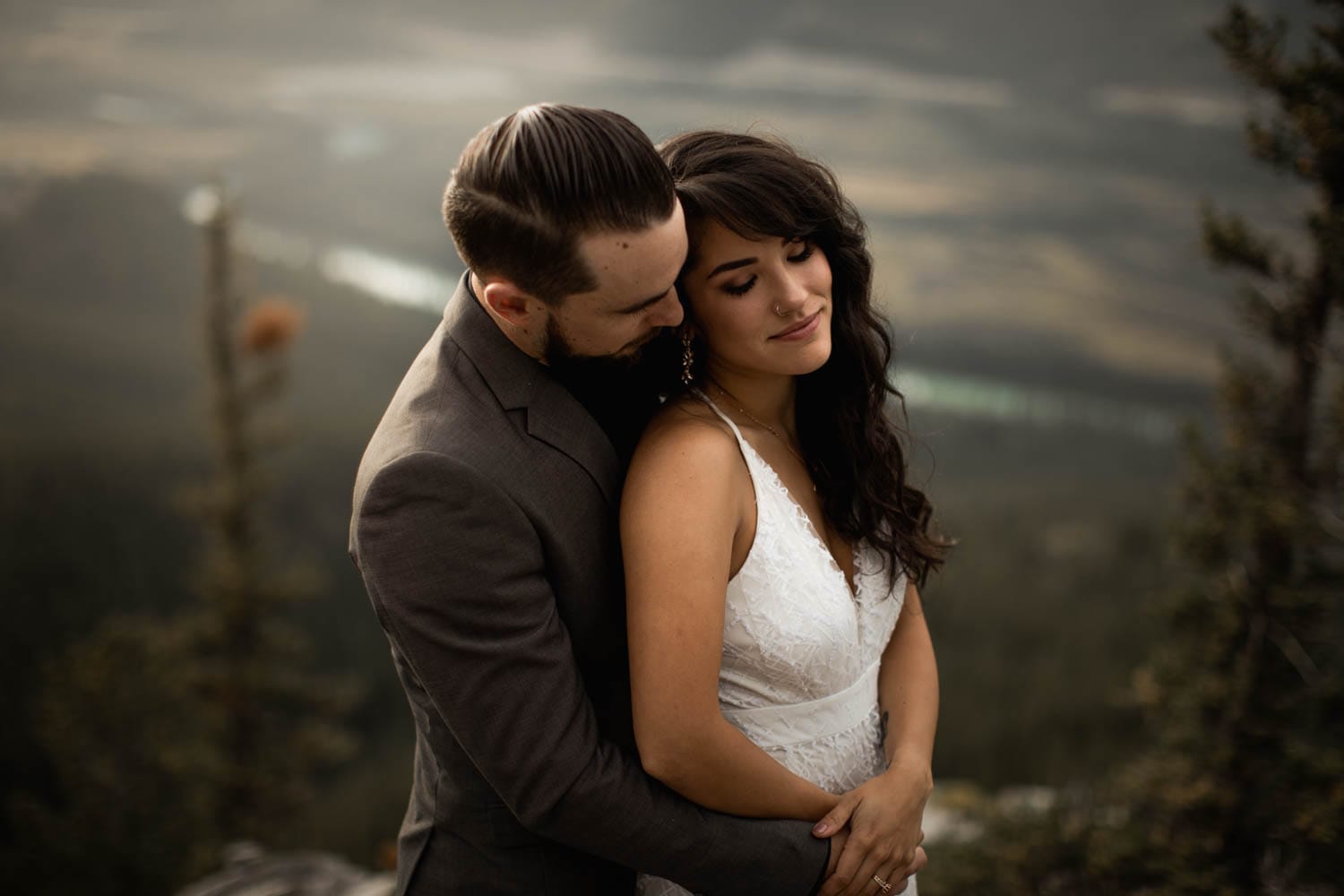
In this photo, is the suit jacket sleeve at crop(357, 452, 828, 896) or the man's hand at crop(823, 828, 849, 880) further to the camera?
the man's hand at crop(823, 828, 849, 880)

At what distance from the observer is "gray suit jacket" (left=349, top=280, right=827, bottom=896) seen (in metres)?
1.42

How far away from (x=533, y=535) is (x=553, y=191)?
52 cm

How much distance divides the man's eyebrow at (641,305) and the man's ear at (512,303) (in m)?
0.13

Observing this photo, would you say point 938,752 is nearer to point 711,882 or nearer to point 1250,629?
point 1250,629

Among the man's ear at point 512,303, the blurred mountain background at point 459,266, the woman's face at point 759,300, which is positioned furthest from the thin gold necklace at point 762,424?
the blurred mountain background at point 459,266

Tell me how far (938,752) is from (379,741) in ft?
13.3

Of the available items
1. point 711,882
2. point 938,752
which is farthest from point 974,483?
point 711,882

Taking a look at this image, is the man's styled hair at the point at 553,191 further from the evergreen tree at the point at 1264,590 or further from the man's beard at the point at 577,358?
the evergreen tree at the point at 1264,590

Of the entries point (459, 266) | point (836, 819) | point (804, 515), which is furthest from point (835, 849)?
point (459, 266)

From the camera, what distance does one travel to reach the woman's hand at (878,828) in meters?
1.68

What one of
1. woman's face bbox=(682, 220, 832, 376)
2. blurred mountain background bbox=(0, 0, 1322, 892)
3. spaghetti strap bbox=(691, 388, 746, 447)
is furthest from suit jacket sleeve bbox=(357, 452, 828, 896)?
blurred mountain background bbox=(0, 0, 1322, 892)

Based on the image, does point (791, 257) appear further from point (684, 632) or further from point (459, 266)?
point (459, 266)

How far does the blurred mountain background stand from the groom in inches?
167

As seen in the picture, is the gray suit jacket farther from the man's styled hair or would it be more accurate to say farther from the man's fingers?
the man's styled hair
